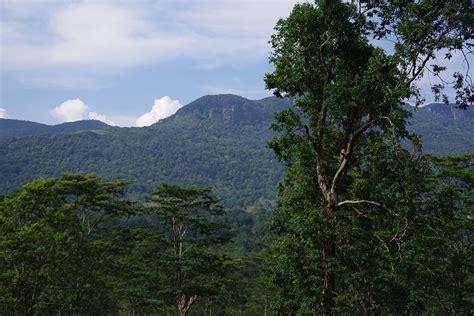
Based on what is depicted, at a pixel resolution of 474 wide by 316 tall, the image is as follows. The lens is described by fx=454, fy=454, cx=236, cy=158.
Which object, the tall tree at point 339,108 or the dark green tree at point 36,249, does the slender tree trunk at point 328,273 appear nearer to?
the tall tree at point 339,108

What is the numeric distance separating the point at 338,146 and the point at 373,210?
8.29ft

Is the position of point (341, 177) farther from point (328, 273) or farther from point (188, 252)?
point (188, 252)

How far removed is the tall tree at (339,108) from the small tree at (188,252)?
15067 mm

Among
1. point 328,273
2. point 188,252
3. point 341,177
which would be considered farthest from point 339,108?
point 188,252

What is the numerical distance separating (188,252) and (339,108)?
18.9 meters

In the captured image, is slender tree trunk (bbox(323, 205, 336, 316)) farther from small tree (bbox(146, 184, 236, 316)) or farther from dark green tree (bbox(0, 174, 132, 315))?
small tree (bbox(146, 184, 236, 316))

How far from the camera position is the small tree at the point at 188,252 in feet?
Result: 93.8

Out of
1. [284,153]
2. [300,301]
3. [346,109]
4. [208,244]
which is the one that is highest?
A: [346,109]

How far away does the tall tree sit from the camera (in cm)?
1175

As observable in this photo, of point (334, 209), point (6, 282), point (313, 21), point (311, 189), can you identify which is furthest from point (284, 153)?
point (6, 282)

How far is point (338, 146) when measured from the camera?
15.9 m

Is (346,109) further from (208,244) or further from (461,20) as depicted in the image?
(208,244)

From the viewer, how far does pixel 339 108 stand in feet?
41.7

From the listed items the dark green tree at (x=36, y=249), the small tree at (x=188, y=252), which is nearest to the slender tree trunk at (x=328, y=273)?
the dark green tree at (x=36, y=249)
